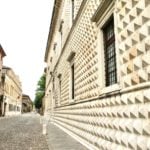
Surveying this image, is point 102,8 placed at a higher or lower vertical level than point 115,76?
higher

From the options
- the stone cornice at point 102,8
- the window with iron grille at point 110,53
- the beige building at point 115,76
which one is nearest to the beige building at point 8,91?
the beige building at point 115,76

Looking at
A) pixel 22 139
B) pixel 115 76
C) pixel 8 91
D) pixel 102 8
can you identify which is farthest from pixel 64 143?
pixel 8 91

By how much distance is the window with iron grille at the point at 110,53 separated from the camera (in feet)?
18.9

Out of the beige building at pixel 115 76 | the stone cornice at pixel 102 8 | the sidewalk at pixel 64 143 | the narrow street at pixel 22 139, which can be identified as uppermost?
the stone cornice at pixel 102 8

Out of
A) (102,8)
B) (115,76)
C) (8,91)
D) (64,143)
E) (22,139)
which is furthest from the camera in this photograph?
(8,91)

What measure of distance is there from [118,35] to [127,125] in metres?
1.74

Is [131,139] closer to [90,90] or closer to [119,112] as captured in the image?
[119,112]

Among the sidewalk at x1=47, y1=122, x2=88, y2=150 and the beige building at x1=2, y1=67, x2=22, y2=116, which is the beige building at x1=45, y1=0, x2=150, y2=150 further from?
the beige building at x1=2, y1=67, x2=22, y2=116

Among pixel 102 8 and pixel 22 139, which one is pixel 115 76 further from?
pixel 22 139

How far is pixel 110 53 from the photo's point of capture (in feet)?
19.6

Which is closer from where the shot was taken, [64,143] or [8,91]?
[64,143]

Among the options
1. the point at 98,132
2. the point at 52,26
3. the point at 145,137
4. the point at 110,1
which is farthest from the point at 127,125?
the point at 52,26

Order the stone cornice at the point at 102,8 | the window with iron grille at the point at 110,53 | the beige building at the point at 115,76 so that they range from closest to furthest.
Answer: the beige building at the point at 115,76
the stone cornice at the point at 102,8
the window with iron grille at the point at 110,53

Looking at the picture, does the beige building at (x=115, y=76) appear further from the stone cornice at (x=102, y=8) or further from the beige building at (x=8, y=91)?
the beige building at (x=8, y=91)
